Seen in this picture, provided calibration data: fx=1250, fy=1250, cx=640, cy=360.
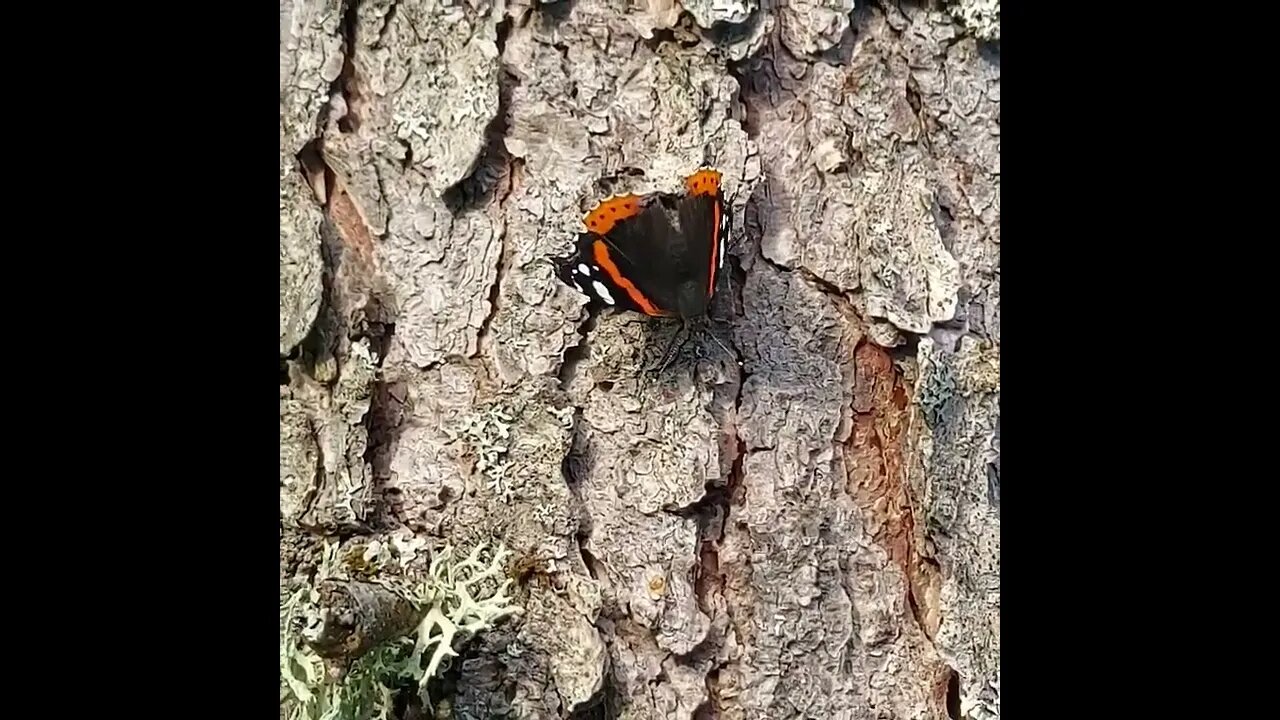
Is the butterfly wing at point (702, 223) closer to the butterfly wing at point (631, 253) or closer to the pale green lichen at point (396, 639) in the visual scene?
the butterfly wing at point (631, 253)

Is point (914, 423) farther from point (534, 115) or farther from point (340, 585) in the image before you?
point (340, 585)

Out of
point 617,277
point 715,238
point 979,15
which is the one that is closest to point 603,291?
point 617,277

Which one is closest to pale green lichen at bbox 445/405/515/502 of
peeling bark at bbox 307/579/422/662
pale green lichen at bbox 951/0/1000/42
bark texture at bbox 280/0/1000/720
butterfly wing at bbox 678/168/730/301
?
bark texture at bbox 280/0/1000/720

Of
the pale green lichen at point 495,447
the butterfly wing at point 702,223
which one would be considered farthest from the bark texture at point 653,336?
the butterfly wing at point 702,223

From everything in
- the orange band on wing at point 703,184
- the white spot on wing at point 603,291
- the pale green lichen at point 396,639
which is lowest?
the pale green lichen at point 396,639

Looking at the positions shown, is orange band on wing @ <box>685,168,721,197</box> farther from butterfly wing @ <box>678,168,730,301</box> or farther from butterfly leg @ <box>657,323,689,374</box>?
butterfly leg @ <box>657,323,689,374</box>

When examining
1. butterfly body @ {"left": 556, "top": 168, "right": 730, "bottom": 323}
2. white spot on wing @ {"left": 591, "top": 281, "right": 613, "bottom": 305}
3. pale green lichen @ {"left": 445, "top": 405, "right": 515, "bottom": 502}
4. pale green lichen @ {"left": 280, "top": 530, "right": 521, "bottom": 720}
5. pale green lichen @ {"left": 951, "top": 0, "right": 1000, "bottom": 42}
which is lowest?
pale green lichen @ {"left": 280, "top": 530, "right": 521, "bottom": 720}
